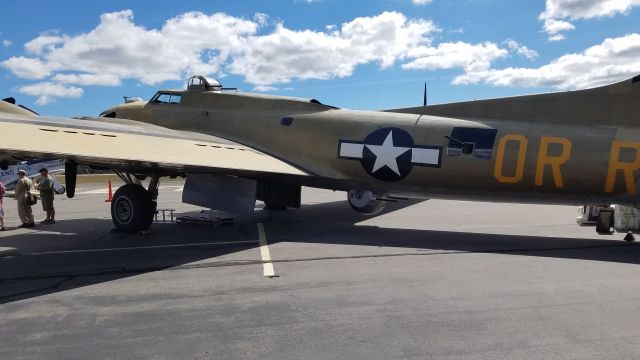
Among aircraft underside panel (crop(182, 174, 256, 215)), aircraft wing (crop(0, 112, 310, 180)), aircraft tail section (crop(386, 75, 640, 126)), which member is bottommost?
aircraft underside panel (crop(182, 174, 256, 215))

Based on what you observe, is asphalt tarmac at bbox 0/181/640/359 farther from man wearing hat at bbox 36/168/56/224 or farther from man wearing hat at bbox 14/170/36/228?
man wearing hat at bbox 36/168/56/224

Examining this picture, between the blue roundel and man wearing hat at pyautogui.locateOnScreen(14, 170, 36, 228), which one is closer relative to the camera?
the blue roundel

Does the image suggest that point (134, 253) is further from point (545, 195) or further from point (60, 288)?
point (545, 195)

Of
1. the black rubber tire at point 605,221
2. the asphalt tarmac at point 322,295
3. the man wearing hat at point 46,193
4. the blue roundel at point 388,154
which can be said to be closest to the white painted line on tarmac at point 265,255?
the asphalt tarmac at point 322,295

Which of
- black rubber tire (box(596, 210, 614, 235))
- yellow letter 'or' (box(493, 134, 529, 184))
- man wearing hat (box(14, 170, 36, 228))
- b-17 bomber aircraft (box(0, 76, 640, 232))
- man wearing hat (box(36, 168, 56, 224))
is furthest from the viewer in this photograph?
man wearing hat (box(36, 168, 56, 224))

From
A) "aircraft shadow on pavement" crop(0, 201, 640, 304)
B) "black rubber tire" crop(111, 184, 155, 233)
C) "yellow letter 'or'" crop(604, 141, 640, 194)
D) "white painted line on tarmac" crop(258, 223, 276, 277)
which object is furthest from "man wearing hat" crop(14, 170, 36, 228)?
"yellow letter 'or'" crop(604, 141, 640, 194)

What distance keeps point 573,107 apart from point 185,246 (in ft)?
29.3

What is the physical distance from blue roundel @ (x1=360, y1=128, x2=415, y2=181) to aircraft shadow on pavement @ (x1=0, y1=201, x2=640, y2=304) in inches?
61.4

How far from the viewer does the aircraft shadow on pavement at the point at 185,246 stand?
27.2 ft

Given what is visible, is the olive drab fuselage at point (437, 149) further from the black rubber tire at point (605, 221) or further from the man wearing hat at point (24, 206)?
the man wearing hat at point (24, 206)

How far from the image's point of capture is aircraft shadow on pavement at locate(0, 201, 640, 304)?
8297mm

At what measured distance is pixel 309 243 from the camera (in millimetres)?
11039

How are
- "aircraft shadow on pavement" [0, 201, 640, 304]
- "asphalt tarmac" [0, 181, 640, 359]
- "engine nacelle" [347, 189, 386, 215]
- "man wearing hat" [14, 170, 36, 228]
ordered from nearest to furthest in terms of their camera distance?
"asphalt tarmac" [0, 181, 640, 359], "aircraft shadow on pavement" [0, 201, 640, 304], "man wearing hat" [14, 170, 36, 228], "engine nacelle" [347, 189, 386, 215]

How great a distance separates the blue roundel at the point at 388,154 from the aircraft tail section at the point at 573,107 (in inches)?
61.7
